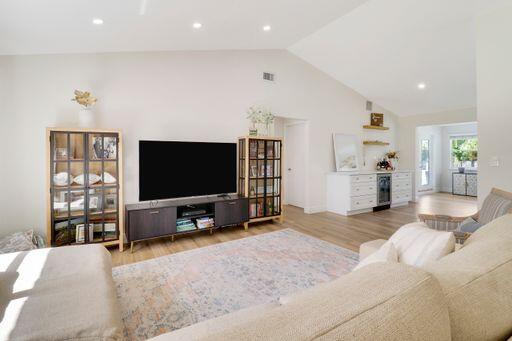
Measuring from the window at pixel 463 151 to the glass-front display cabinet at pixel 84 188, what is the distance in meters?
9.68

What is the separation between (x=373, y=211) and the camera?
5770mm

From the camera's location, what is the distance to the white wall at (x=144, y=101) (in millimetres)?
3076

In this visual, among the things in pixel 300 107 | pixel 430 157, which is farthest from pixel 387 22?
pixel 430 157

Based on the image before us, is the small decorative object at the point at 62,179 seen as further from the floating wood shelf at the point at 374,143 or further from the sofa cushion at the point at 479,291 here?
the floating wood shelf at the point at 374,143

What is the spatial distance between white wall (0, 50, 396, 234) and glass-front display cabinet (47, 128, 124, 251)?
0.34 m

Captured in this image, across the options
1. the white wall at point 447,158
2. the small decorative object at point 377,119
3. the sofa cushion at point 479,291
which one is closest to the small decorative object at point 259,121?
the small decorative object at point 377,119

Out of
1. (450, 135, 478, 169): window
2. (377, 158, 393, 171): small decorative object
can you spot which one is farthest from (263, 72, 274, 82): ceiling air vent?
(450, 135, 478, 169): window

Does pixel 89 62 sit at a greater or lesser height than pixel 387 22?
lesser

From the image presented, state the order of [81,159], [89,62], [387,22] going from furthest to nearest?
[387,22]
[89,62]
[81,159]

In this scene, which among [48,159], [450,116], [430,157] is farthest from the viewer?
[430,157]

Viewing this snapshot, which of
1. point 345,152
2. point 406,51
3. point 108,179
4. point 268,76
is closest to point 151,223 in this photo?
point 108,179

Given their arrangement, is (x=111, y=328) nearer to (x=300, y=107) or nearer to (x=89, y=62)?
(x=89, y=62)

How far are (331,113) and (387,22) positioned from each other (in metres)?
2.19

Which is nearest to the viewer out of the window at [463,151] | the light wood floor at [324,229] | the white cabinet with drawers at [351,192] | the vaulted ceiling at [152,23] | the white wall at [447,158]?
the vaulted ceiling at [152,23]
